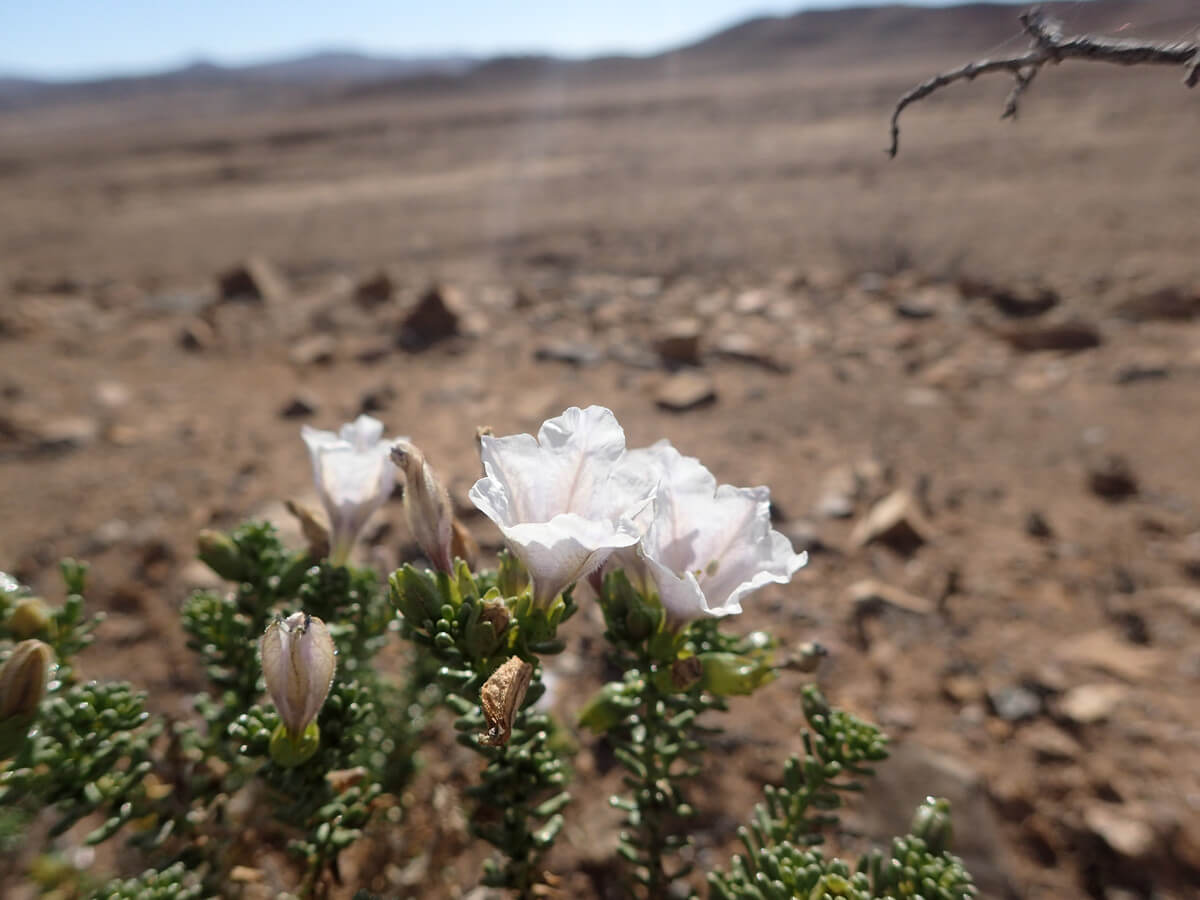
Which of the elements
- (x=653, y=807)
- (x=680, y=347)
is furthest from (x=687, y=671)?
(x=680, y=347)

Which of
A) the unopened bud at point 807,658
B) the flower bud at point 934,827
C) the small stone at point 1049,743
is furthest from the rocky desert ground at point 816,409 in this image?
the unopened bud at point 807,658

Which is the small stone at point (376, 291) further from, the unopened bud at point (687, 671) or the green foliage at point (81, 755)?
the unopened bud at point (687, 671)

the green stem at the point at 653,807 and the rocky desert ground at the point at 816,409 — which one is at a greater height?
the green stem at the point at 653,807

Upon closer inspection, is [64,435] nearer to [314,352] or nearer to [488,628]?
[314,352]

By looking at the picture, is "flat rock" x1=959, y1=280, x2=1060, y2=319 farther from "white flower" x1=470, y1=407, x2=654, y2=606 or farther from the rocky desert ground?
"white flower" x1=470, y1=407, x2=654, y2=606

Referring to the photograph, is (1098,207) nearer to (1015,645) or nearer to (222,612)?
(1015,645)
